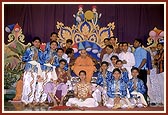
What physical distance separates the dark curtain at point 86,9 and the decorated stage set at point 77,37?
2.3 inches

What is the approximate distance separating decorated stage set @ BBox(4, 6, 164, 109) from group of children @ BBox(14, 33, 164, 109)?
99mm

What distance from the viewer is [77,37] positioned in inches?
219

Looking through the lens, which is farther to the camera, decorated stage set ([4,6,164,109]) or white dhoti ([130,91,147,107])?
decorated stage set ([4,6,164,109])

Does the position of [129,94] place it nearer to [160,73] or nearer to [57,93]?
[160,73]

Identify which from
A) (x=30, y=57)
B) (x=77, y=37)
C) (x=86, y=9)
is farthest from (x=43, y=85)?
(x=86, y=9)

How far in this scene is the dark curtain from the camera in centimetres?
550

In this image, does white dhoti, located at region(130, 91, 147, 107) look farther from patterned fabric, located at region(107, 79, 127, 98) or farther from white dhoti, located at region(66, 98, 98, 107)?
white dhoti, located at region(66, 98, 98, 107)

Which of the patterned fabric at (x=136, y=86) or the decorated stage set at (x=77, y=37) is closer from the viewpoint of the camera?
the patterned fabric at (x=136, y=86)

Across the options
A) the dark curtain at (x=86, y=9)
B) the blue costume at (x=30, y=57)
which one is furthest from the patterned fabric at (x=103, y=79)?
the blue costume at (x=30, y=57)

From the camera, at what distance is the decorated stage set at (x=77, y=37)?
5520 mm

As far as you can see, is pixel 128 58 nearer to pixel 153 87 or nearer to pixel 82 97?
pixel 153 87

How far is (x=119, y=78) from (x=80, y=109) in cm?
70

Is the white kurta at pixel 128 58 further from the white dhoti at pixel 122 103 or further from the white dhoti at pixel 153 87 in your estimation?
the white dhoti at pixel 122 103

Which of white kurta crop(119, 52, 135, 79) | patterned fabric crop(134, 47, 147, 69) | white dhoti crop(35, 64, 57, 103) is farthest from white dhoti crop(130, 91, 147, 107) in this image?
white dhoti crop(35, 64, 57, 103)
